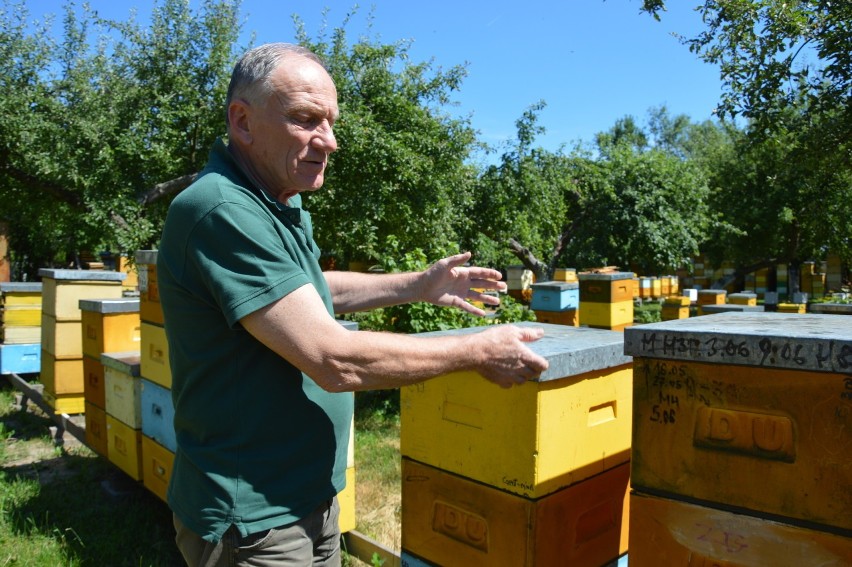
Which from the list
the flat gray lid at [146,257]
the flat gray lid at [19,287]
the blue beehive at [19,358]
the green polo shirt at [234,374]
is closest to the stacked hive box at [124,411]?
the flat gray lid at [146,257]

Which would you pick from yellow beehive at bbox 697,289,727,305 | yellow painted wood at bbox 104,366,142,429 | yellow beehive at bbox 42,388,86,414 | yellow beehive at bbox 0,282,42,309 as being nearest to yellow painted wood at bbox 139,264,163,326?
yellow painted wood at bbox 104,366,142,429

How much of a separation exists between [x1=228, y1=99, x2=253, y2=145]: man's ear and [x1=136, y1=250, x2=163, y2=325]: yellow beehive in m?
2.00

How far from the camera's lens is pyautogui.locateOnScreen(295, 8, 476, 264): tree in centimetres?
805

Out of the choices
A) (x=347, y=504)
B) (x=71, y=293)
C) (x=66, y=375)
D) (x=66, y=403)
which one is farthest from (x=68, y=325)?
(x=347, y=504)

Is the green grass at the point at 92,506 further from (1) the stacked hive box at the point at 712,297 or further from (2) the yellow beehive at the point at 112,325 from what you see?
(1) the stacked hive box at the point at 712,297

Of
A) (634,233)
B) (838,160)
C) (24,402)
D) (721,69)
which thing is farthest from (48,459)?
(634,233)

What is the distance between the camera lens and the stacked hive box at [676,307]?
9414mm

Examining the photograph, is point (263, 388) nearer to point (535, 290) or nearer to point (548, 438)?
point (548, 438)

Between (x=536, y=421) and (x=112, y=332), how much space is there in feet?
11.5

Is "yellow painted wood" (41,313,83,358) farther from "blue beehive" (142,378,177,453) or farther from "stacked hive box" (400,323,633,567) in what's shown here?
"stacked hive box" (400,323,633,567)

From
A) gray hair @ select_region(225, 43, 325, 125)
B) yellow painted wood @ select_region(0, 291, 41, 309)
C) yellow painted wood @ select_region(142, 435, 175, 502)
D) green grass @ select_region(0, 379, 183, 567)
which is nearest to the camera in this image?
gray hair @ select_region(225, 43, 325, 125)

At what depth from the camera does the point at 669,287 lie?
20.7 m

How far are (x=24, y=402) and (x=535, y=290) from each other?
5566 millimetres

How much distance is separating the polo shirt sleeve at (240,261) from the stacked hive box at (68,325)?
428 centimetres
